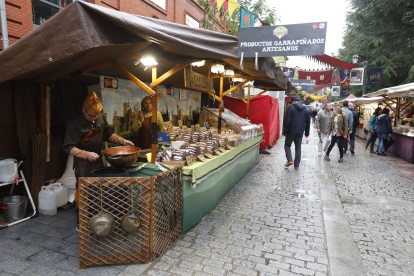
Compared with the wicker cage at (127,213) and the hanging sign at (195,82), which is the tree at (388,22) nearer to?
the hanging sign at (195,82)

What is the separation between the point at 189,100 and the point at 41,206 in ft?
20.6

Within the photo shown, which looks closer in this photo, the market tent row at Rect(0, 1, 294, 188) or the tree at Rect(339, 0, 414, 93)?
the market tent row at Rect(0, 1, 294, 188)

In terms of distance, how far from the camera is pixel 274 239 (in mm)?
3623

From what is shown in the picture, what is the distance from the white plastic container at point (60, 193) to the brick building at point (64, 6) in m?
3.28

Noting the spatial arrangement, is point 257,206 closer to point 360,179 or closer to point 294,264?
point 294,264

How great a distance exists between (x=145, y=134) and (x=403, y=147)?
10206mm

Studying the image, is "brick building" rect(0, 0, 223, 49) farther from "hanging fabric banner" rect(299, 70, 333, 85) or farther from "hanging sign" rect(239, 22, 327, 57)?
"hanging fabric banner" rect(299, 70, 333, 85)

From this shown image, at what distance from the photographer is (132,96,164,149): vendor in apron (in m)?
5.75

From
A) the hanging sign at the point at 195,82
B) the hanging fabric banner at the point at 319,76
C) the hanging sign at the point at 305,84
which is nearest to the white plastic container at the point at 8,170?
the hanging sign at the point at 195,82

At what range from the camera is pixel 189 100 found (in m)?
9.50

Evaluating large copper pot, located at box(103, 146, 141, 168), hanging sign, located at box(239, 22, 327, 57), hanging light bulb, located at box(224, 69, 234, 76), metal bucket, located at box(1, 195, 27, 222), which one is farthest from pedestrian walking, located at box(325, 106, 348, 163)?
metal bucket, located at box(1, 195, 27, 222)

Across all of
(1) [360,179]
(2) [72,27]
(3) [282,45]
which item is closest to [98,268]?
(2) [72,27]

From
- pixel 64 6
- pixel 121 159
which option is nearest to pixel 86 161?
pixel 121 159

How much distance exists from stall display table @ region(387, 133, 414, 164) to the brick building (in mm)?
11300
